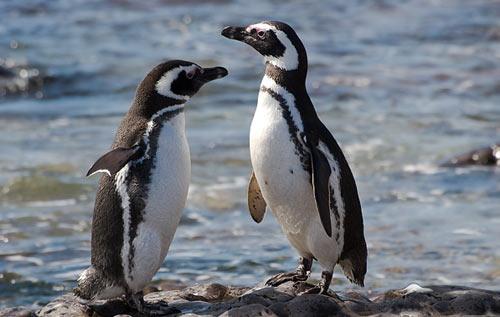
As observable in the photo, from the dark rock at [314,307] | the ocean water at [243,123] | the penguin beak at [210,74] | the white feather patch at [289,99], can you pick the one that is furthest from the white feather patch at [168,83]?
the ocean water at [243,123]

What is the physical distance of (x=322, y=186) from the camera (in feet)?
20.2

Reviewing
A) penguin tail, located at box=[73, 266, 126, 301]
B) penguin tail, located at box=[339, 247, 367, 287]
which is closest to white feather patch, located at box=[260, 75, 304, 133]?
penguin tail, located at box=[339, 247, 367, 287]

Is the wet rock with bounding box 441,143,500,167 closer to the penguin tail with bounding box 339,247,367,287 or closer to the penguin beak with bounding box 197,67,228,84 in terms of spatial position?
the penguin tail with bounding box 339,247,367,287

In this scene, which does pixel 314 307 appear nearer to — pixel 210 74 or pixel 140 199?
pixel 140 199

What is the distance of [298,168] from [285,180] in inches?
3.6

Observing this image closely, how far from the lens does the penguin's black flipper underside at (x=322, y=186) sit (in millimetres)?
6137

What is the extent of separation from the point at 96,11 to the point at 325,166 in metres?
15.3

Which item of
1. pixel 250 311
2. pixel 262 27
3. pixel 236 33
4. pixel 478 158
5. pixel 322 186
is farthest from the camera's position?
pixel 478 158

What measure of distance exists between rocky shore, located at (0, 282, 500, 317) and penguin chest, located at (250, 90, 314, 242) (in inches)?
17.1

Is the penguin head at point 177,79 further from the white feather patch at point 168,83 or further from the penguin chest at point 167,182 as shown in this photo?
the penguin chest at point 167,182

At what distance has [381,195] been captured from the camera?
10750mm

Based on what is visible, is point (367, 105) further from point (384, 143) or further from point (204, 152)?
point (204, 152)

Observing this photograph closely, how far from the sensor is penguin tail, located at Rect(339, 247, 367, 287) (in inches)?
258

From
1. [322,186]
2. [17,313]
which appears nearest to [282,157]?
[322,186]
